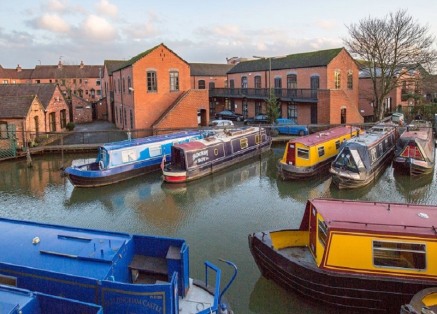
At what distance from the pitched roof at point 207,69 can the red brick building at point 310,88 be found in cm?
959

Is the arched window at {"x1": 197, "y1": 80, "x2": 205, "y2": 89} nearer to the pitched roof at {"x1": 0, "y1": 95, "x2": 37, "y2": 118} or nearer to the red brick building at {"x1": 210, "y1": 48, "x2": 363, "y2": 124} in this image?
the red brick building at {"x1": 210, "y1": 48, "x2": 363, "y2": 124}

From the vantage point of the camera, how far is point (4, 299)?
577cm

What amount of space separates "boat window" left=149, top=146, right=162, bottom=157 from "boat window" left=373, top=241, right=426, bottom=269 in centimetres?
1491

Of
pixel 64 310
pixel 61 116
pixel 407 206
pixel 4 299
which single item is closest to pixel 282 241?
pixel 407 206

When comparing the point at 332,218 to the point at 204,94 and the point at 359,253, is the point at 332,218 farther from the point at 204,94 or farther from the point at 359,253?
the point at 204,94

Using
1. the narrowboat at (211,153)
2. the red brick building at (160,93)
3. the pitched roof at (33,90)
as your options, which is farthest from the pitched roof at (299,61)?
the pitched roof at (33,90)

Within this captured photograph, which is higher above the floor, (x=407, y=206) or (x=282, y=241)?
(x=407, y=206)

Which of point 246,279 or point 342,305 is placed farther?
point 246,279

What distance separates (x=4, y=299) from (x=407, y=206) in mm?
8492

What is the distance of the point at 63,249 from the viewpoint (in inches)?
305

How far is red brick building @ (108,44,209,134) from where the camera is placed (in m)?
30.4

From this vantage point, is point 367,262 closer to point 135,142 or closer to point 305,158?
point 305,158

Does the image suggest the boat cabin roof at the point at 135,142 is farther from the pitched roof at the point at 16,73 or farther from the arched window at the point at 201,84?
the pitched roof at the point at 16,73

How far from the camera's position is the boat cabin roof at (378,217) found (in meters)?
8.37
